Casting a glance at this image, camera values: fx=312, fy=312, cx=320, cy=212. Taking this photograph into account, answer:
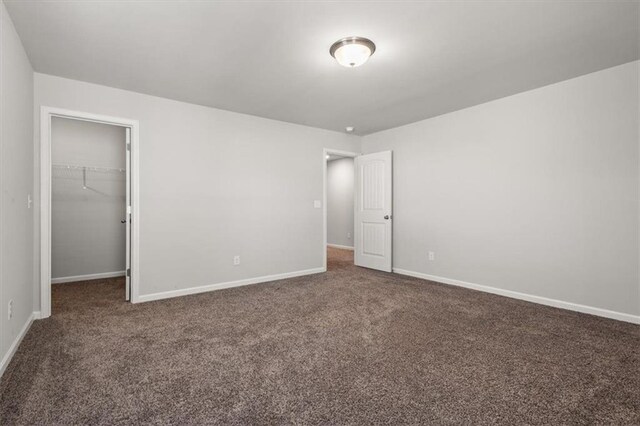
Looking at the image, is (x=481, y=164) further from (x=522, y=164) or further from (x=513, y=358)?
(x=513, y=358)

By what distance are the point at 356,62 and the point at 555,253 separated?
2990mm

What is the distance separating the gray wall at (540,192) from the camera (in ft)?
10.0

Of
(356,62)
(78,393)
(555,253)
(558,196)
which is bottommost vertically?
(78,393)

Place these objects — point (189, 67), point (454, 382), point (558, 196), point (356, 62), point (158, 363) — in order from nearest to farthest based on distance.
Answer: point (454, 382) → point (158, 363) → point (356, 62) → point (189, 67) → point (558, 196)

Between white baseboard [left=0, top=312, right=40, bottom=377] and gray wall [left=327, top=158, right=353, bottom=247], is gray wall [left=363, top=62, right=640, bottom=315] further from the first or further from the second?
white baseboard [left=0, top=312, right=40, bottom=377]

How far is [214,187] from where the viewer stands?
423 centimetres

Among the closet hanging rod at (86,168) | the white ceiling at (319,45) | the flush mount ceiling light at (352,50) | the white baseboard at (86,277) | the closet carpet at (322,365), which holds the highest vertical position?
the white ceiling at (319,45)

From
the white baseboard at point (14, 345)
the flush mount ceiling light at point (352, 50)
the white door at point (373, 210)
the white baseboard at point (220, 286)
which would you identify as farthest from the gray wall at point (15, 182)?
the white door at point (373, 210)

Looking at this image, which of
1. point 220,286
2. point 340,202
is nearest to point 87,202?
point 220,286

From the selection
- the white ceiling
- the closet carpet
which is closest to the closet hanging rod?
the white ceiling

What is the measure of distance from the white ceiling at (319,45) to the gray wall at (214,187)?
0.95ft

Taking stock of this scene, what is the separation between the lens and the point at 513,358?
7.56 feet

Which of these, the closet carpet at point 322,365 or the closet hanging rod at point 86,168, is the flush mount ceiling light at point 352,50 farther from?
the closet hanging rod at point 86,168

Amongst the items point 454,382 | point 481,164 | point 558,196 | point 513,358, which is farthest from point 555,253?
point 454,382
